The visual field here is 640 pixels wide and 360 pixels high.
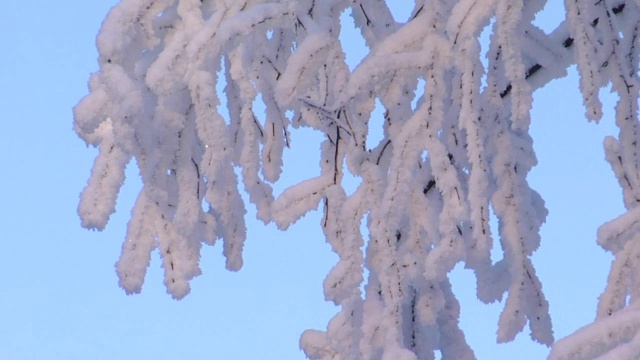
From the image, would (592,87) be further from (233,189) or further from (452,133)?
(233,189)

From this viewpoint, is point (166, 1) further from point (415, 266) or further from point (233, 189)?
point (415, 266)

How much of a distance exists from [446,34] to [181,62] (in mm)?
724

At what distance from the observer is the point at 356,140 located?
2619 mm

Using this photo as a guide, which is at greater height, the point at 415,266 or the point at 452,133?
the point at 452,133

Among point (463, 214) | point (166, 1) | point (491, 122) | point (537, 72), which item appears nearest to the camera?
point (463, 214)

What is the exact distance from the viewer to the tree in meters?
2.42

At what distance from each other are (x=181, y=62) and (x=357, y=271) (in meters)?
0.68

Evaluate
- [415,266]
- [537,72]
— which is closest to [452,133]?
[415,266]

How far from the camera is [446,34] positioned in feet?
8.69

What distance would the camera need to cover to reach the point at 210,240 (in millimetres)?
2631

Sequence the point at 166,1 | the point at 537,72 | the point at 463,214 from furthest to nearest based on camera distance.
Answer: the point at 537,72 → the point at 166,1 → the point at 463,214

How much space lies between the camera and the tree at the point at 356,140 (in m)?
2.42

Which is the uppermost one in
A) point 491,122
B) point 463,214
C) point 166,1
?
point 166,1

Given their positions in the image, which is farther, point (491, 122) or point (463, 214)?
point (491, 122)
